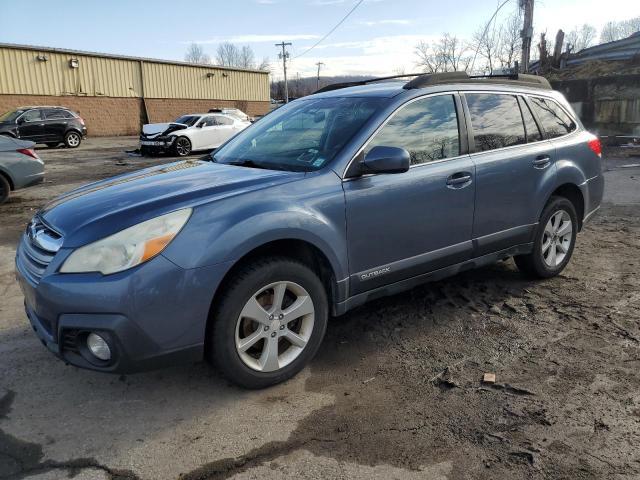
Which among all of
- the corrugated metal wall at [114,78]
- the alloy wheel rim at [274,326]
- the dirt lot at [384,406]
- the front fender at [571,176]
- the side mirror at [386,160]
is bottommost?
the dirt lot at [384,406]

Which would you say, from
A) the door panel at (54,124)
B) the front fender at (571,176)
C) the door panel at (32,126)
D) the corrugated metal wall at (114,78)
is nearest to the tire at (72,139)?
the door panel at (54,124)

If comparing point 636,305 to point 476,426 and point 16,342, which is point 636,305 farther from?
point 16,342

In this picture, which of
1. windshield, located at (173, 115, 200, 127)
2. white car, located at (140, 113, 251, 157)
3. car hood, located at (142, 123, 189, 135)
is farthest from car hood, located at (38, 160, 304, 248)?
windshield, located at (173, 115, 200, 127)

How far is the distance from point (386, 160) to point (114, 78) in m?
31.9

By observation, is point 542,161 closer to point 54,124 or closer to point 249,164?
point 249,164

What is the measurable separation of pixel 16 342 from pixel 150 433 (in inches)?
65.9

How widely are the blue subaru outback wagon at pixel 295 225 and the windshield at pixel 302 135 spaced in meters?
0.02

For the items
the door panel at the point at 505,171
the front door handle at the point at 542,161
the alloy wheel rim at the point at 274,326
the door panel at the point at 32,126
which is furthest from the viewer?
the door panel at the point at 32,126

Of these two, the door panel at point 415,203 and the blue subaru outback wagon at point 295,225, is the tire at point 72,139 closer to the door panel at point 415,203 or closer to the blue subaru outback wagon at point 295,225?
the blue subaru outback wagon at point 295,225

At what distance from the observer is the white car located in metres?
17.9

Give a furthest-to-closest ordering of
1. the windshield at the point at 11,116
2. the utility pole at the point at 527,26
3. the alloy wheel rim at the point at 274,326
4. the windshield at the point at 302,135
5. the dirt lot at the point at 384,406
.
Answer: the windshield at the point at 11,116 → the utility pole at the point at 527,26 → the windshield at the point at 302,135 → the alloy wheel rim at the point at 274,326 → the dirt lot at the point at 384,406

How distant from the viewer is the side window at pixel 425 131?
3.54 meters

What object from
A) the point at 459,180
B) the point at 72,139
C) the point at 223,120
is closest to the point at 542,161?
the point at 459,180

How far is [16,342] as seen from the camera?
3.76 metres
